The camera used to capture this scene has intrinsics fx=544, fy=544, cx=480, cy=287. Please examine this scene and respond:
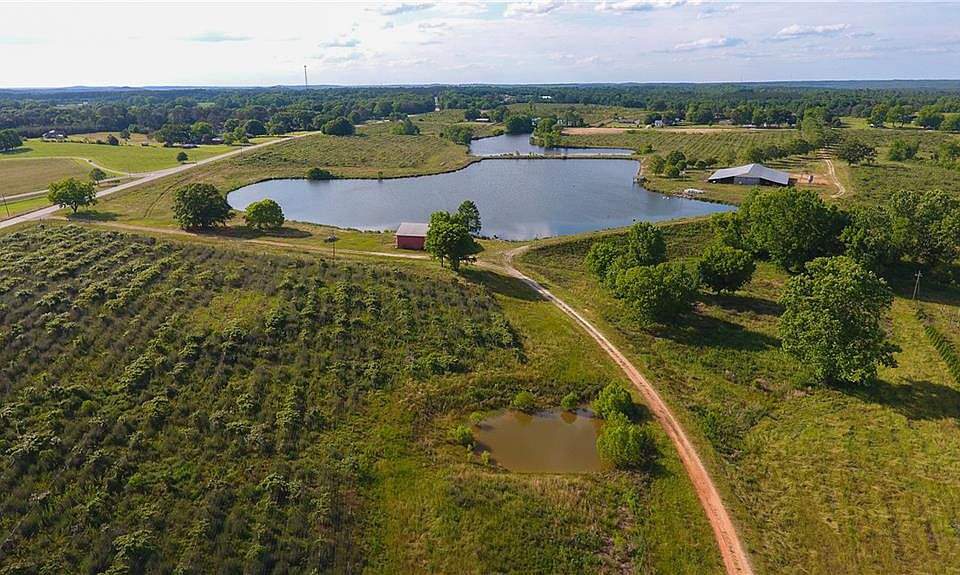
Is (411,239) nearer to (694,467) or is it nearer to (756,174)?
(694,467)

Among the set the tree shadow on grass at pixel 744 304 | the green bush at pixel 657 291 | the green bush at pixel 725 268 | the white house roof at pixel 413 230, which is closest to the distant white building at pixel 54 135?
the white house roof at pixel 413 230

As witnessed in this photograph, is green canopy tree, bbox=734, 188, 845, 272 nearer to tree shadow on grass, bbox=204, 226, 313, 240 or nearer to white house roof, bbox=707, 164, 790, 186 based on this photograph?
white house roof, bbox=707, 164, 790, 186

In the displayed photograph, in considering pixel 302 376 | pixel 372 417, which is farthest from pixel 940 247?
pixel 302 376

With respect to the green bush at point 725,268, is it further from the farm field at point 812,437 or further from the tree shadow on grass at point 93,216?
the tree shadow on grass at point 93,216

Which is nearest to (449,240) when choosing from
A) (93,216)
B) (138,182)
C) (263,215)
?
(263,215)

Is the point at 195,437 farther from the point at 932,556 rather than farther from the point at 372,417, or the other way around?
the point at 932,556

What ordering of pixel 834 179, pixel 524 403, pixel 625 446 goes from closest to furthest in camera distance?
pixel 625 446 < pixel 524 403 < pixel 834 179
